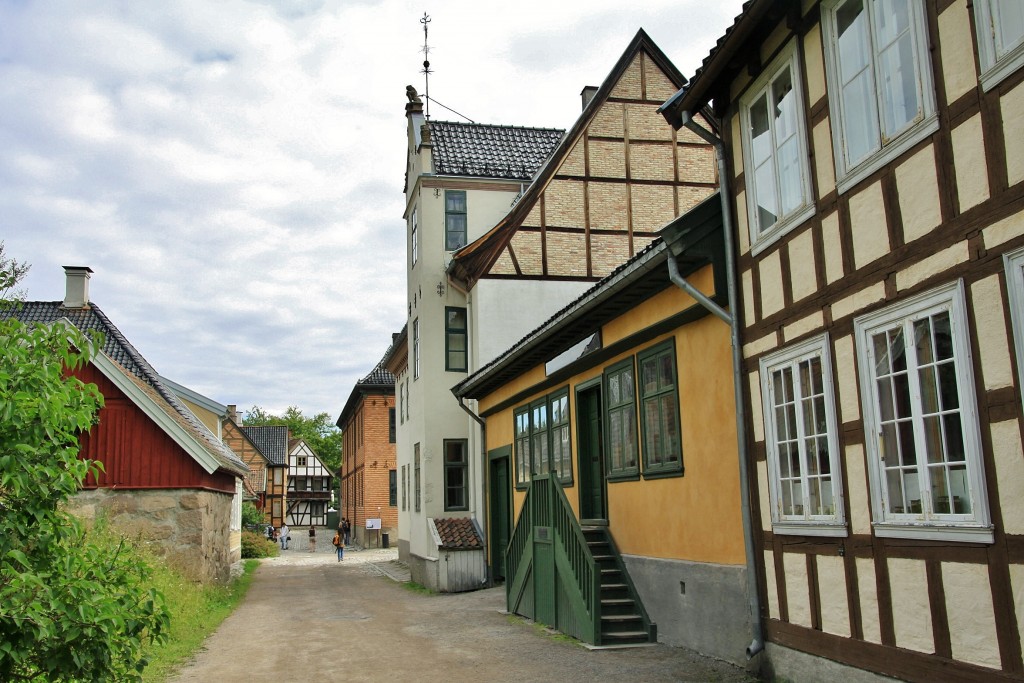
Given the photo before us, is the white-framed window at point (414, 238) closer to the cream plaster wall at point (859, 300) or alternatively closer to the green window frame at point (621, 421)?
the green window frame at point (621, 421)

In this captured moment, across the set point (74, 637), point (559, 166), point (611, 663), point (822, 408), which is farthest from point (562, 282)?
point (74, 637)

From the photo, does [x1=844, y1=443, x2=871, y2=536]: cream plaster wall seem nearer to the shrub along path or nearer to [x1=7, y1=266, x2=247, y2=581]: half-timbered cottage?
the shrub along path

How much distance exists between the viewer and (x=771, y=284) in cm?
891

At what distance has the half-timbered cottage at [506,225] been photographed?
20141mm

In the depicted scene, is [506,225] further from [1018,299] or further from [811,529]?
[1018,299]

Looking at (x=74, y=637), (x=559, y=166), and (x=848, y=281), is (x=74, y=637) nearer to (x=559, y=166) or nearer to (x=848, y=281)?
(x=848, y=281)

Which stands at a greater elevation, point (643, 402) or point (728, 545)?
point (643, 402)

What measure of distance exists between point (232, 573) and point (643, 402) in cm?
1798

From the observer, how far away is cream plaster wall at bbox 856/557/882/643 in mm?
7156

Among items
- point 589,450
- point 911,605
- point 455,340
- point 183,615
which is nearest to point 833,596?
point 911,605

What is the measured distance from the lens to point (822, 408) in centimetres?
803

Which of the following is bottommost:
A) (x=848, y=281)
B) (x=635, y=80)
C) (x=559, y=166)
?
(x=848, y=281)

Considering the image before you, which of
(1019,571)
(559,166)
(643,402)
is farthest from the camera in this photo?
(559,166)

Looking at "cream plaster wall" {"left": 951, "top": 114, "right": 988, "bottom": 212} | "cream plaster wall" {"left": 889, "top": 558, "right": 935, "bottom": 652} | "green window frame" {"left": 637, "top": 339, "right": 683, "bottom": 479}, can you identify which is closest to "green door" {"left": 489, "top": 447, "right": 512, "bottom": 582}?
"green window frame" {"left": 637, "top": 339, "right": 683, "bottom": 479}
